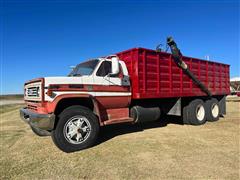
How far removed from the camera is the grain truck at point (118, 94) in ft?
16.8

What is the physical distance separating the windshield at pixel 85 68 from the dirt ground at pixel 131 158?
7.00 feet

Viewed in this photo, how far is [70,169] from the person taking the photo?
409cm

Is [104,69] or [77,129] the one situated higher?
[104,69]

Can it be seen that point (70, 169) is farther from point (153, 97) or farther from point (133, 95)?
point (153, 97)

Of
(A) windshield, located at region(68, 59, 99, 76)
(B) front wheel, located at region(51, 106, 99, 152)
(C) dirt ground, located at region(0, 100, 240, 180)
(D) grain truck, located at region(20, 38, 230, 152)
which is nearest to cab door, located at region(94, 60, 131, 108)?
(D) grain truck, located at region(20, 38, 230, 152)

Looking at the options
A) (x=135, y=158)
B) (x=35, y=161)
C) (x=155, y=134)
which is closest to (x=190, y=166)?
(x=135, y=158)

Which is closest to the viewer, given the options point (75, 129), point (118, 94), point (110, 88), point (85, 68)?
point (75, 129)

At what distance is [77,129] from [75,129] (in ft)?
0.17

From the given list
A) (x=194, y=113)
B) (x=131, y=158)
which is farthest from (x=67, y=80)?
(x=194, y=113)

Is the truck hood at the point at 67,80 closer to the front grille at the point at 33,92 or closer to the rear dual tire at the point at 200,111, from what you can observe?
the front grille at the point at 33,92

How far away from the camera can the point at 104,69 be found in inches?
244

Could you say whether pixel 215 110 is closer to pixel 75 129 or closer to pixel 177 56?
pixel 177 56

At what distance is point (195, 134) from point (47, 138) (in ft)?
15.9

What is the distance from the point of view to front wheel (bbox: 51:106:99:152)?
199 inches
